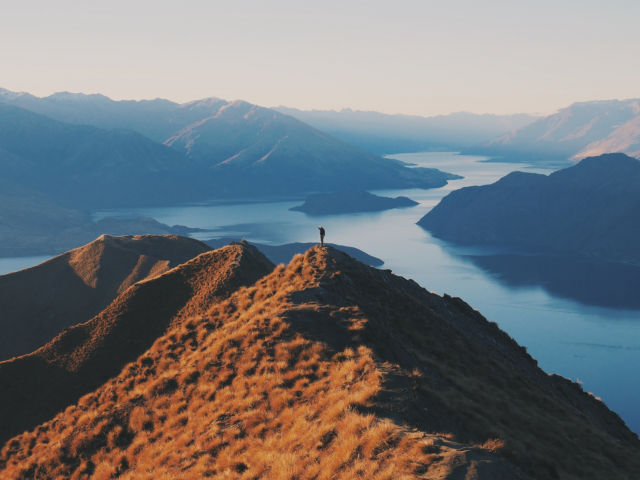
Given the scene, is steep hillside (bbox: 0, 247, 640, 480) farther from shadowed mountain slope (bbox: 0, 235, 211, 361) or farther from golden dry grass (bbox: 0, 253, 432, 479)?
shadowed mountain slope (bbox: 0, 235, 211, 361)

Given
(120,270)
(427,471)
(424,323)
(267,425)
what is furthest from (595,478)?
(120,270)

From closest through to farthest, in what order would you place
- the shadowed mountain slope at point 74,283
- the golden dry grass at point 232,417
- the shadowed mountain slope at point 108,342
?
1. the golden dry grass at point 232,417
2. the shadowed mountain slope at point 108,342
3. the shadowed mountain slope at point 74,283

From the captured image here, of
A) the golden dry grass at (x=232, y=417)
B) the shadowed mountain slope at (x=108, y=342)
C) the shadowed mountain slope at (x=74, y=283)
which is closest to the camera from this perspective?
the golden dry grass at (x=232, y=417)

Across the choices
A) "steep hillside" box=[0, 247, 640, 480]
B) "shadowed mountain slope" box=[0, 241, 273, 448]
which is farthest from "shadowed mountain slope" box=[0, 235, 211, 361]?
"steep hillside" box=[0, 247, 640, 480]

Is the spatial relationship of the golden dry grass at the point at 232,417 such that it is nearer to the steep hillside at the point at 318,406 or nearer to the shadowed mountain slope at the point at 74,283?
the steep hillside at the point at 318,406

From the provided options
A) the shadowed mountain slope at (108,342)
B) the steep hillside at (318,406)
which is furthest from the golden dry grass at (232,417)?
the shadowed mountain slope at (108,342)

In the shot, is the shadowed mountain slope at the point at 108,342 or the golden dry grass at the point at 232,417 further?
the shadowed mountain slope at the point at 108,342

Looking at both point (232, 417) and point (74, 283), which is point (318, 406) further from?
point (74, 283)

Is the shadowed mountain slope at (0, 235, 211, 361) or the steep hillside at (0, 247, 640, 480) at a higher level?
the steep hillside at (0, 247, 640, 480)
